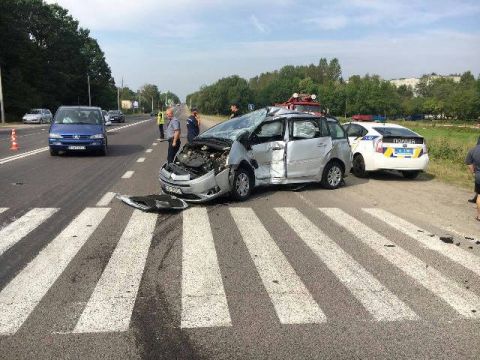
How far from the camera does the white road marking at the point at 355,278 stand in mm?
4371

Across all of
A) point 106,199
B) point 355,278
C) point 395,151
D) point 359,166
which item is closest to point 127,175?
point 106,199

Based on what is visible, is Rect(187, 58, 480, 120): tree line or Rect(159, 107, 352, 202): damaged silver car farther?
Rect(187, 58, 480, 120): tree line

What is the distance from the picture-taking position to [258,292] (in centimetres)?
476

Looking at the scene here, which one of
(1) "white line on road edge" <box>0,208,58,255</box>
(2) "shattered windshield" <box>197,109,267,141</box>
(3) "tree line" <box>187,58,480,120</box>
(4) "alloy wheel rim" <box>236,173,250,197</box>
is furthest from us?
(3) "tree line" <box>187,58,480,120</box>

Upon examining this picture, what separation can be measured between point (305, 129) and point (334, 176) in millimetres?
1381

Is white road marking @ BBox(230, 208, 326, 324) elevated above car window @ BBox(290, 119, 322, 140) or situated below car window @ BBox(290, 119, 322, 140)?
below

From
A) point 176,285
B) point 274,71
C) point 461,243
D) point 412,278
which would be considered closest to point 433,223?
point 461,243

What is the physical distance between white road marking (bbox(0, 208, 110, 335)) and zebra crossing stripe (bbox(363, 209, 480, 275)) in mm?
4643

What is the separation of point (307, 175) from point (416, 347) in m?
7.29

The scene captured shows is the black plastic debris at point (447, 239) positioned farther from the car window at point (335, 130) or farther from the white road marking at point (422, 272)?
the car window at point (335, 130)

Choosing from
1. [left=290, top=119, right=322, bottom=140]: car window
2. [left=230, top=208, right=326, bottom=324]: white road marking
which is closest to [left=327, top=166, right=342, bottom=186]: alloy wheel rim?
[left=290, top=119, right=322, bottom=140]: car window

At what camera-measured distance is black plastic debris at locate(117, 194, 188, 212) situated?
8.41 metres

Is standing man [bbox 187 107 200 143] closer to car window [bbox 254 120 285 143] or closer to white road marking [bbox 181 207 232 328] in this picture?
car window [bbox 254 120 285 143]

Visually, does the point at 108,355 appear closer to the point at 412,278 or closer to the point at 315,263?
the point at 315,263
